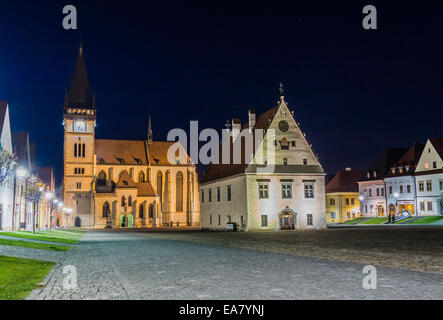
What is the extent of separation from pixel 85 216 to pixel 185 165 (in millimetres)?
26520

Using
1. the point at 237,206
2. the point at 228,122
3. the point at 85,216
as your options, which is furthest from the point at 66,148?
the point at 237,206

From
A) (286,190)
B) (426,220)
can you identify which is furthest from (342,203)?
(286,190)

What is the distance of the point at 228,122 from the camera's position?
68000 mm

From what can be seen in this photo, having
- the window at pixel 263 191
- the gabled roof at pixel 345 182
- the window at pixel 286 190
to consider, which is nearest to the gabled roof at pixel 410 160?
the gabled roof at pixel 345 182

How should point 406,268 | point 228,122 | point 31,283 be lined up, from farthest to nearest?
1. point 228,122
2. point 406,268
3. point 31,283

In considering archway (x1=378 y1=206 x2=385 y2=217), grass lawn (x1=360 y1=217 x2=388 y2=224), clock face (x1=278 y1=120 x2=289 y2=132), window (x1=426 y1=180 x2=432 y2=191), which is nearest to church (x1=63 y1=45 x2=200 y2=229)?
archway (x1=378 y1=206 x2=385 y2=217)

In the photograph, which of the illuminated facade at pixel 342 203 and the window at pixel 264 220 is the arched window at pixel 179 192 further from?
the window at pixel 264 220

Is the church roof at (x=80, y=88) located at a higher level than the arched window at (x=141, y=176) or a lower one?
higher

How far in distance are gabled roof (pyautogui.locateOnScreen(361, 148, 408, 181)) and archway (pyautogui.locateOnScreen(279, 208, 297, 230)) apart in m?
40.5

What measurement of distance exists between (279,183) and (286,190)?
1186 mm

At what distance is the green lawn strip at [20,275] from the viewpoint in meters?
10.1

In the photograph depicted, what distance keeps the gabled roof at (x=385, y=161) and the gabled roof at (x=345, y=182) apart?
667 cm

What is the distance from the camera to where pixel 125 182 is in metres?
99.9

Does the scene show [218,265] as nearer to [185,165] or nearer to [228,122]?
[228,122]
